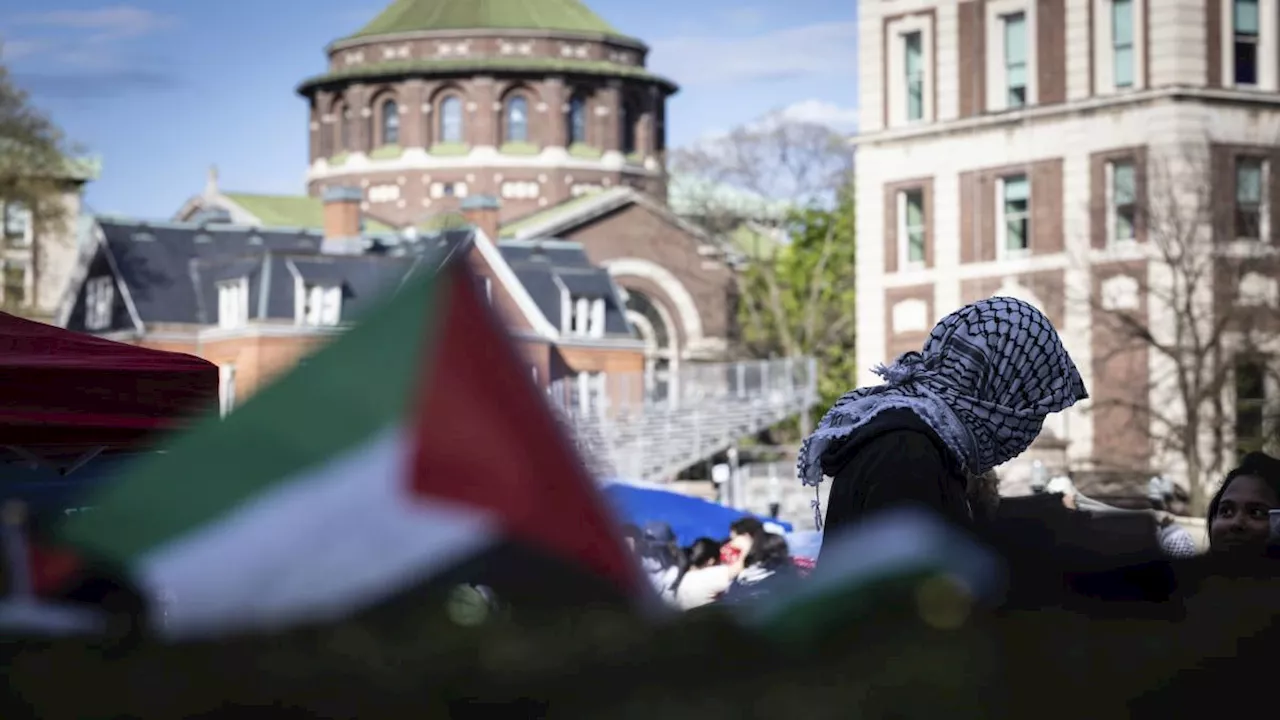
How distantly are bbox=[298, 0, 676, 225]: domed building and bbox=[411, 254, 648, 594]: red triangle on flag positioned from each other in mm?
89602

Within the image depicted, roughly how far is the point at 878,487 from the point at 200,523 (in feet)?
6.51

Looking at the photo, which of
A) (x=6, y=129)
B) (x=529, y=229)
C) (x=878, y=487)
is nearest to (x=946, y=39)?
(x=6, y=129)

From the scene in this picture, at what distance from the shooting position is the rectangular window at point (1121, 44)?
1836 inches

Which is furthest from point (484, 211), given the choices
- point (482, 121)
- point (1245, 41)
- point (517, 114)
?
point (1245, 41)

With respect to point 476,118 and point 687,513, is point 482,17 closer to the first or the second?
point 476,118

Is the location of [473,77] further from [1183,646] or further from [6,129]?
[1183,646]

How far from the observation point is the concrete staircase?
49.8 meters

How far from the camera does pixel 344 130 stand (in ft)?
318

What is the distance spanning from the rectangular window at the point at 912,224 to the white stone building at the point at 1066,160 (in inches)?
1.6

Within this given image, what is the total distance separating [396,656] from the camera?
1.93 meters

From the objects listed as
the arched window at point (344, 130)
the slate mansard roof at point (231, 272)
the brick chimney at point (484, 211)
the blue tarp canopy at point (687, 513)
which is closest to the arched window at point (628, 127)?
the arched window at point (344, 130)

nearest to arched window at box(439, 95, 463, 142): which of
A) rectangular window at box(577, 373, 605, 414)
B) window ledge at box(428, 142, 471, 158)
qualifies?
window ledge at box(428, 142, 471, 158)

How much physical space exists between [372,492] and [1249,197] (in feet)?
147

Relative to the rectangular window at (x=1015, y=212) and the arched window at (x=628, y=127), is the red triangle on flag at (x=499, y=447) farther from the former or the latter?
the arched window at (x=628, y=127)
